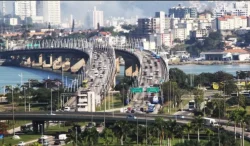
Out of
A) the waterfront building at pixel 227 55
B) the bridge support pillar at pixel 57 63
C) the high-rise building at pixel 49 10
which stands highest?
the high-rise building at pixel 49 10

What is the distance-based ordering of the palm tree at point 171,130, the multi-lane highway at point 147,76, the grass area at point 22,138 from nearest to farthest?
the palm tree at point 171,130, the grass area at point 22,138, the multi-lane highway at point 147,76

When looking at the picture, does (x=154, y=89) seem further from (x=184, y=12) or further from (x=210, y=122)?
(x=184, y=12)

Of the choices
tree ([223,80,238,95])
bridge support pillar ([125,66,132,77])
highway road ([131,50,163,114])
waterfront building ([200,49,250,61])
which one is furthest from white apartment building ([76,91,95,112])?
waterfront building ([200,49,250,61])

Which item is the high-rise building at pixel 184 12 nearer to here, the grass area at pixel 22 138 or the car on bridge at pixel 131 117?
the car on bridge at pixel 131 117

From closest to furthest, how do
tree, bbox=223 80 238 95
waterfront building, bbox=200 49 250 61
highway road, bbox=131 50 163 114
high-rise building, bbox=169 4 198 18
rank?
highway road, bbox=131 50 163 114 < tree, bbox=223 80 238 95 < waterfront building, bbox=200 49 250 61 < high-rise building, bbox=169 4 198 18

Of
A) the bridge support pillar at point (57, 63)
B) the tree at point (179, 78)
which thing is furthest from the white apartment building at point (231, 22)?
the tree at point (179, 78)

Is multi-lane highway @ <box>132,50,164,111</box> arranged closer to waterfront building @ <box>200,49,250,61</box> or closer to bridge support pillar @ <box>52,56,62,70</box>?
bridge support pillar @ <box>52,56,62,70</box>

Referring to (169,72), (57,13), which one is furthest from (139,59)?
(57,13)

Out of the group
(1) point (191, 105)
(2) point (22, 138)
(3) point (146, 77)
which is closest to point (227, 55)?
(3) point (146, 77)
